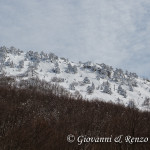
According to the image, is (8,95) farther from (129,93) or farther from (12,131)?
(129,93)

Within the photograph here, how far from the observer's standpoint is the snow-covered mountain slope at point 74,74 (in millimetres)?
101812

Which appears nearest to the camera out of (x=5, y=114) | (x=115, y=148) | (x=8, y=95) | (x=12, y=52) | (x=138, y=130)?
(x=115, y=148)

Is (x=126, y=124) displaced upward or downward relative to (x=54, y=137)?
upward

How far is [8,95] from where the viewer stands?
889 cm

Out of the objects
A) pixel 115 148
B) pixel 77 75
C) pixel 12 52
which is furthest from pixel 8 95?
pixel 12 52

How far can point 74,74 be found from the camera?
127188 mm

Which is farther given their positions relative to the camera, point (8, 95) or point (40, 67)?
point (40, 67)

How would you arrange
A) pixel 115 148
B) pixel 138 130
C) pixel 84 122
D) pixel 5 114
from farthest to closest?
pixel 84 122
pixel 5 114
pixel 138 130
pixel 115 148

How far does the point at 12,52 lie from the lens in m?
141

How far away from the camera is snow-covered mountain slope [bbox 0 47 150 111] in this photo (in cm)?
10181

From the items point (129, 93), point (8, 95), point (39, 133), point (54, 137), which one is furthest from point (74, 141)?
point (129, 93)

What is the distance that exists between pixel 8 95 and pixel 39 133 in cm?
534

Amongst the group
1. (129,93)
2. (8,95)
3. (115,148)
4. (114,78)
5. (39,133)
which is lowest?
(115,148)

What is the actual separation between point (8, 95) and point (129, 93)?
332ft
